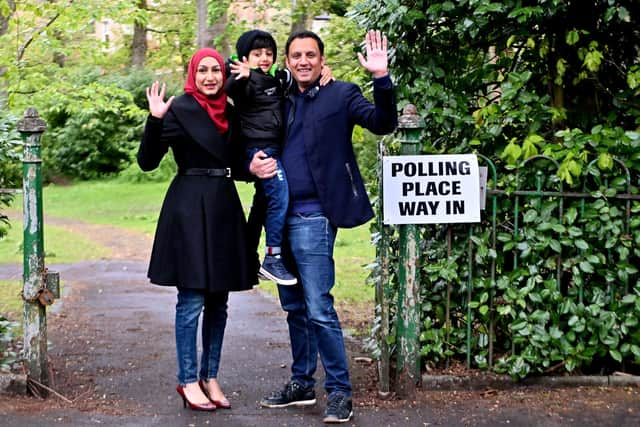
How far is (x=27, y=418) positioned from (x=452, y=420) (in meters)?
2.36

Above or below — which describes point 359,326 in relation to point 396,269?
below

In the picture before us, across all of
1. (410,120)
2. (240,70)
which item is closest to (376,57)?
(410,120)

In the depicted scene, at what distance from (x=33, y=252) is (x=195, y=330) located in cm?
116

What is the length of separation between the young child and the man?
0.20 ft

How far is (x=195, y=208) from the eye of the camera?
17.6 ft

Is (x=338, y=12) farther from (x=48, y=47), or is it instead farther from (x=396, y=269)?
(x=396, y=269)

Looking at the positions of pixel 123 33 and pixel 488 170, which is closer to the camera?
pixel 488 170

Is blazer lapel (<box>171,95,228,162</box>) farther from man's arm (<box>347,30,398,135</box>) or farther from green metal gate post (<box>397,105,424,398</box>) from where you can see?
green metal gate post (<box>397,105,424,398</box>)

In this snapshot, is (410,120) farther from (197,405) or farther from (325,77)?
(197,405)

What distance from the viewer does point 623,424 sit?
5.11m

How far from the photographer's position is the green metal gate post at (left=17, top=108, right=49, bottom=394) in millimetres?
5738

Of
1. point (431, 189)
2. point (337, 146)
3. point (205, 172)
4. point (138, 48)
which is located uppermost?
point (138, 48)

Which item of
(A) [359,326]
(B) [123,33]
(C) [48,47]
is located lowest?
(A) [359,326]

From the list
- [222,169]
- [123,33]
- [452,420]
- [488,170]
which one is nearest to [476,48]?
[488,170]
